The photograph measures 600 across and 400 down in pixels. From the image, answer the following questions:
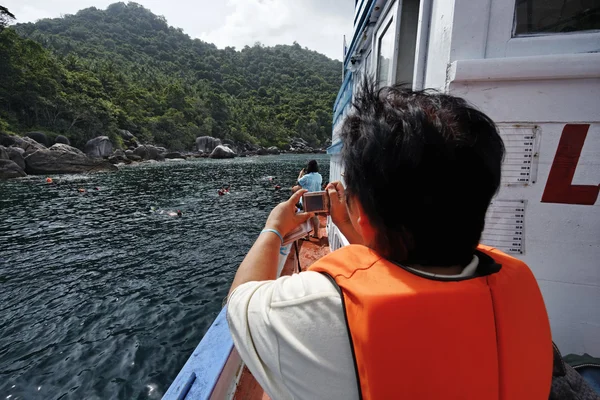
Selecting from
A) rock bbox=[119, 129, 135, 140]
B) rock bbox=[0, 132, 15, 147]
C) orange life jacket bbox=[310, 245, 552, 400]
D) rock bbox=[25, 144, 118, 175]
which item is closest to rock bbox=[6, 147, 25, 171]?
rock bbox=[25, 144, 118, 175]

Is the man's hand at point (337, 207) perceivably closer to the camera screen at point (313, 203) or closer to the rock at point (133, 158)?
the camera screen at point (313, 203)

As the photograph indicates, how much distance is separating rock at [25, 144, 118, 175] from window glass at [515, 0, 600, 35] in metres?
31.7

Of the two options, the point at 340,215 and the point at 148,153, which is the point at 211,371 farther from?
the point at 148,153

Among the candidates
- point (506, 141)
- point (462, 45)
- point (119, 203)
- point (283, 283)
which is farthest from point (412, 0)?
point (119, 203)

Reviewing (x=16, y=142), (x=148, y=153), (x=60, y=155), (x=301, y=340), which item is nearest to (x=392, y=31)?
(x=301, y=340)

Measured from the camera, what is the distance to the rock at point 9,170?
68.2 feet

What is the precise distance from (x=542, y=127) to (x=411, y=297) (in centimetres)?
164

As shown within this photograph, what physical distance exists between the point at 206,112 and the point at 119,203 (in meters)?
55.4

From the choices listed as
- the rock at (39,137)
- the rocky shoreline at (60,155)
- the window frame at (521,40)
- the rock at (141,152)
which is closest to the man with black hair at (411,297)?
the window frame at (521,40)

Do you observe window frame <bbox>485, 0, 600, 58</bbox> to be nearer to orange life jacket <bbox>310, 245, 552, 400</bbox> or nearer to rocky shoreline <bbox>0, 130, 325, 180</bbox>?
orange life jacket <bbox>310, 245, 552, 400</bbox>

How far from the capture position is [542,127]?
1652mm

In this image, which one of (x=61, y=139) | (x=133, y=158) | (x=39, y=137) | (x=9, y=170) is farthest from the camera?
(x=133, y=158)

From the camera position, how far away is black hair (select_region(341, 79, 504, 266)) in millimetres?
686

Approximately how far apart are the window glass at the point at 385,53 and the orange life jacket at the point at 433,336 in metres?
2.58
